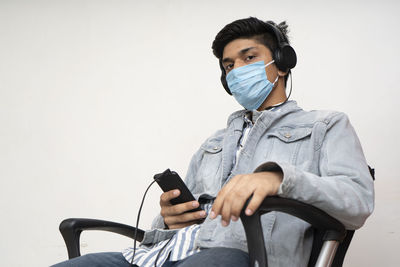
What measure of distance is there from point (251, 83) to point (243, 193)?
2.25ft

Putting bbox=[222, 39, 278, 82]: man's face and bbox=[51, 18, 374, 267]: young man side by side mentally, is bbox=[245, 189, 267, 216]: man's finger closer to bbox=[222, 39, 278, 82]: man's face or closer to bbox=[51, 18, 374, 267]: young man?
bbox=[51, 18, 374, 267]: young man

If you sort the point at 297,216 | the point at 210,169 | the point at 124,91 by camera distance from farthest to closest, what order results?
the point at 124,91 < the point at 210,169 < the point at 297,216

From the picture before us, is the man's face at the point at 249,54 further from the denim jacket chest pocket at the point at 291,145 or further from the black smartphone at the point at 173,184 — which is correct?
the black smartphone at the point at 173,184

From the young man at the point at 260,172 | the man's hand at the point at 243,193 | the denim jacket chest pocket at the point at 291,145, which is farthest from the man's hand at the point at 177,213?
the man's hand at the point at 243,193

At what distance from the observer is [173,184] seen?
1.21 m

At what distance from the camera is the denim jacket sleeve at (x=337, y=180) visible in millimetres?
886

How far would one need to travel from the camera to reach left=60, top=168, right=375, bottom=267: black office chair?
0.85 m

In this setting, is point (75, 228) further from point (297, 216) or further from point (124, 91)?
point (124, 91)

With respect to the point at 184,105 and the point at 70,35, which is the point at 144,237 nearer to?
the point at 184,105

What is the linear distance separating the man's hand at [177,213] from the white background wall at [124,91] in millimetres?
781

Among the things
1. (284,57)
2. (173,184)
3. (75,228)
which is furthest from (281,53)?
(75,228)

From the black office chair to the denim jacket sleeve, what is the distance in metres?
0.02

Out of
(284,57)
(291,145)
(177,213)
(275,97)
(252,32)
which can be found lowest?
(177,213)

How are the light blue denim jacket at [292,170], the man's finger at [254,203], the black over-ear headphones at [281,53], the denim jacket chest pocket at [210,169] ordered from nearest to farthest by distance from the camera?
1. the man's finger at [254,203]
2. the light blue denim jacket at [292,170]
3. the denim jacket chest pocket at [210,169]
4. the black over-ear headphones at [281,53]
